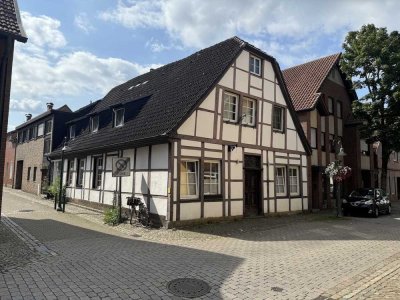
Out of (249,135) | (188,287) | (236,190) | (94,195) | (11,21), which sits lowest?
(188,287)

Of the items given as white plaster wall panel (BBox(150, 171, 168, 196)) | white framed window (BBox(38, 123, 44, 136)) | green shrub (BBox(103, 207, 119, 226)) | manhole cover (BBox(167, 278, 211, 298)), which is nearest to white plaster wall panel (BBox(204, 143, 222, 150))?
white plaster wall panel (BBox(150, 171, 168, 196))

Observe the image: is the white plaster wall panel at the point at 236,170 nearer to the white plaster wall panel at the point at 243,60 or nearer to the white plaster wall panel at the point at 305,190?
the white plaster wall panel at the point at 243,60

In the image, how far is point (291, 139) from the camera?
60.8 feet

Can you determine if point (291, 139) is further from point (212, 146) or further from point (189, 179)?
point (189, 179)

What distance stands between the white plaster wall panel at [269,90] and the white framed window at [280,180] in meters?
3.51

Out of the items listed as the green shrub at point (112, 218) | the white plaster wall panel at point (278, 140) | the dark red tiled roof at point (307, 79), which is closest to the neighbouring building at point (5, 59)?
the green shrub at point (112, 218)

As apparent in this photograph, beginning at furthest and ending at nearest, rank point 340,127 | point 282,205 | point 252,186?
1. point 340,127
2. point 282,205
3. point 252,186

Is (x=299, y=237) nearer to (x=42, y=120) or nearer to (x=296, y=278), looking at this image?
(x=296, y=278)

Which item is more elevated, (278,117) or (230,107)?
(278,117)

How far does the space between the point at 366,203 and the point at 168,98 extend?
11912 mm

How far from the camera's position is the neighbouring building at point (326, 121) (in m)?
22.0

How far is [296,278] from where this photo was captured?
6816 mm

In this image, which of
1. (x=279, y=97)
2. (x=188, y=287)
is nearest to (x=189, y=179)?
(x=188, y=287)

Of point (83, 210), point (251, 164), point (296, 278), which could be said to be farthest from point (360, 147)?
point (296, 278)
